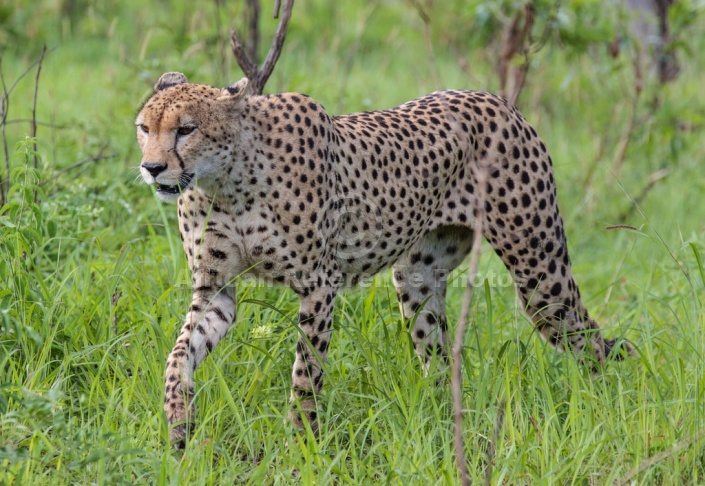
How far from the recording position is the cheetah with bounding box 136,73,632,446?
3.69 meters

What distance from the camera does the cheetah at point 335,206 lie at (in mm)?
3689

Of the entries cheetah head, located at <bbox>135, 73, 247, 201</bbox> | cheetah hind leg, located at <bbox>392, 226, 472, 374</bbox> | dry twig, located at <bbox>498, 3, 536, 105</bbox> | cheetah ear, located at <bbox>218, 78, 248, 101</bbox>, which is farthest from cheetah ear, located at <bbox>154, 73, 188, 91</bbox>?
dry twig, located at <bbox>498, 3, 536, 105</bbox>

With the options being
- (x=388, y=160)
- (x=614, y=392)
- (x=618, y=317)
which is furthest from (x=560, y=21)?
(x=614, y=392)

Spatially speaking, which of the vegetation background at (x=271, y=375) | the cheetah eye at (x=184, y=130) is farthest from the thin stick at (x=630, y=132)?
the cheetah eye at (x=184, y=130)

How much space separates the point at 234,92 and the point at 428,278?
1.42 meters

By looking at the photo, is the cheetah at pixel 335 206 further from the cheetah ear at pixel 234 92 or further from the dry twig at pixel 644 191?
the dry twig at pixel 644 191

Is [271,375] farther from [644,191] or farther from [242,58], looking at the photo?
[644,191]

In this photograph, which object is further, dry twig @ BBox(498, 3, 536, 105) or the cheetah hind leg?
dry twig @ BBox(498, 3, 536, 105)

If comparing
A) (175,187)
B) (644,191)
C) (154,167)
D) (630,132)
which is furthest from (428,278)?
(630,132)

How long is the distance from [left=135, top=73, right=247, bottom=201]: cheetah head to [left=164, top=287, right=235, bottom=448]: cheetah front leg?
48 centimetres

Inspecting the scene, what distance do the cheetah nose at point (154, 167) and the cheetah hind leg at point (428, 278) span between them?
5.05ft

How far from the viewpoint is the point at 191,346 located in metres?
3.76

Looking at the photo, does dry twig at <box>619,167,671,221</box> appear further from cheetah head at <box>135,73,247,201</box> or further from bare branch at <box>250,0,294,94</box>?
cheetah head at <box>135,73,247,201</box>

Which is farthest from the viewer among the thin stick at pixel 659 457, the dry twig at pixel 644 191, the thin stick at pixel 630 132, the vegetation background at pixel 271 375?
the thin stick at pixel 630 132
